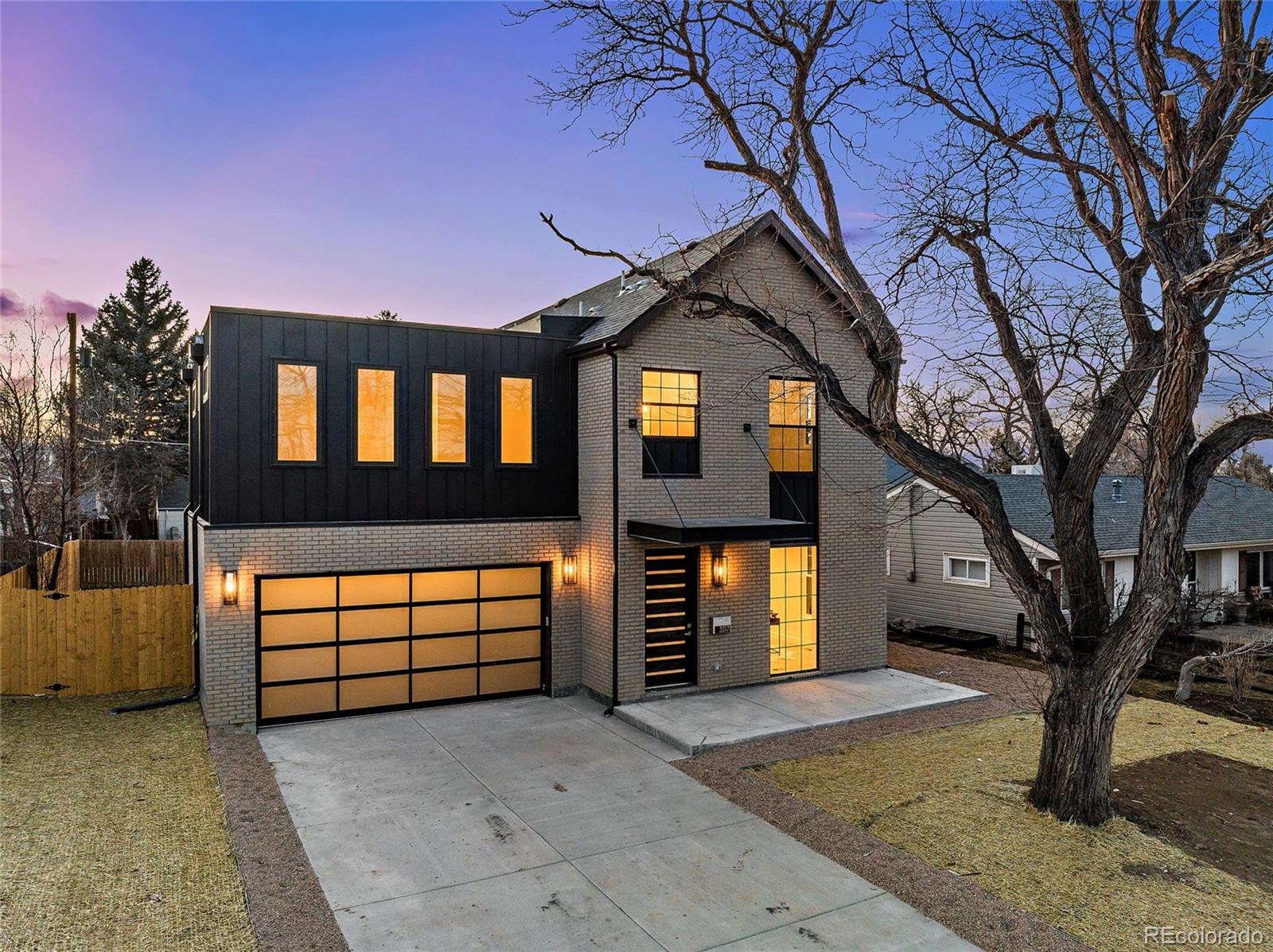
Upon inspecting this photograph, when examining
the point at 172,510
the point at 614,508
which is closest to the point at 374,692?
the point at 614,508

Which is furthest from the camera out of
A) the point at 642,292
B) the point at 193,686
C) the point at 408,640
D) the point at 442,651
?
the point at 642,292

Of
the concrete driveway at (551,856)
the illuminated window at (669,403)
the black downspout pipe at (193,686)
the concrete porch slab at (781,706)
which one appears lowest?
the concrete driveway at (551,856)

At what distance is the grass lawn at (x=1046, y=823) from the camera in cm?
614

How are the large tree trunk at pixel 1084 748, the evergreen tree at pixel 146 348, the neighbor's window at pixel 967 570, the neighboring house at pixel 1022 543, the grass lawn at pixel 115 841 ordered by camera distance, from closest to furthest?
the grass lawn at pixel 115 841 → the large tree trunk at pixel 1084 748 → the neighboring house at pixel 1022 543 → the neighbor's window at pixel 967 570 → the evergreen tree at pixel 146 348

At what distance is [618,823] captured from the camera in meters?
7.79

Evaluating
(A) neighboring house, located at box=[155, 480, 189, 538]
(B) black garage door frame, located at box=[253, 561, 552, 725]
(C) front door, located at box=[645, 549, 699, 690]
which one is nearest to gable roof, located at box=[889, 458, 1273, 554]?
(C) front door, located at box=[645, 549, 699, 690]

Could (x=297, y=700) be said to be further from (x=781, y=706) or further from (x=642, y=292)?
(x=642, y=292)

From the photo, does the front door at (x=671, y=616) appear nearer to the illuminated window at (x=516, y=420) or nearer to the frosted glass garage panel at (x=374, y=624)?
the illuminated window at (x=516, y=420)

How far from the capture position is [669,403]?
12.4 meters

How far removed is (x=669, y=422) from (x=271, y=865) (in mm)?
8004

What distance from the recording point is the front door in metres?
12.2

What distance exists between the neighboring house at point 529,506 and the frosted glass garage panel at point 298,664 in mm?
25

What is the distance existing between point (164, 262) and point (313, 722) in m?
38.4

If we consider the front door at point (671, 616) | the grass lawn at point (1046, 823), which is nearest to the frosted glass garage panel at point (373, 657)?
the front door at point (671, 616)
